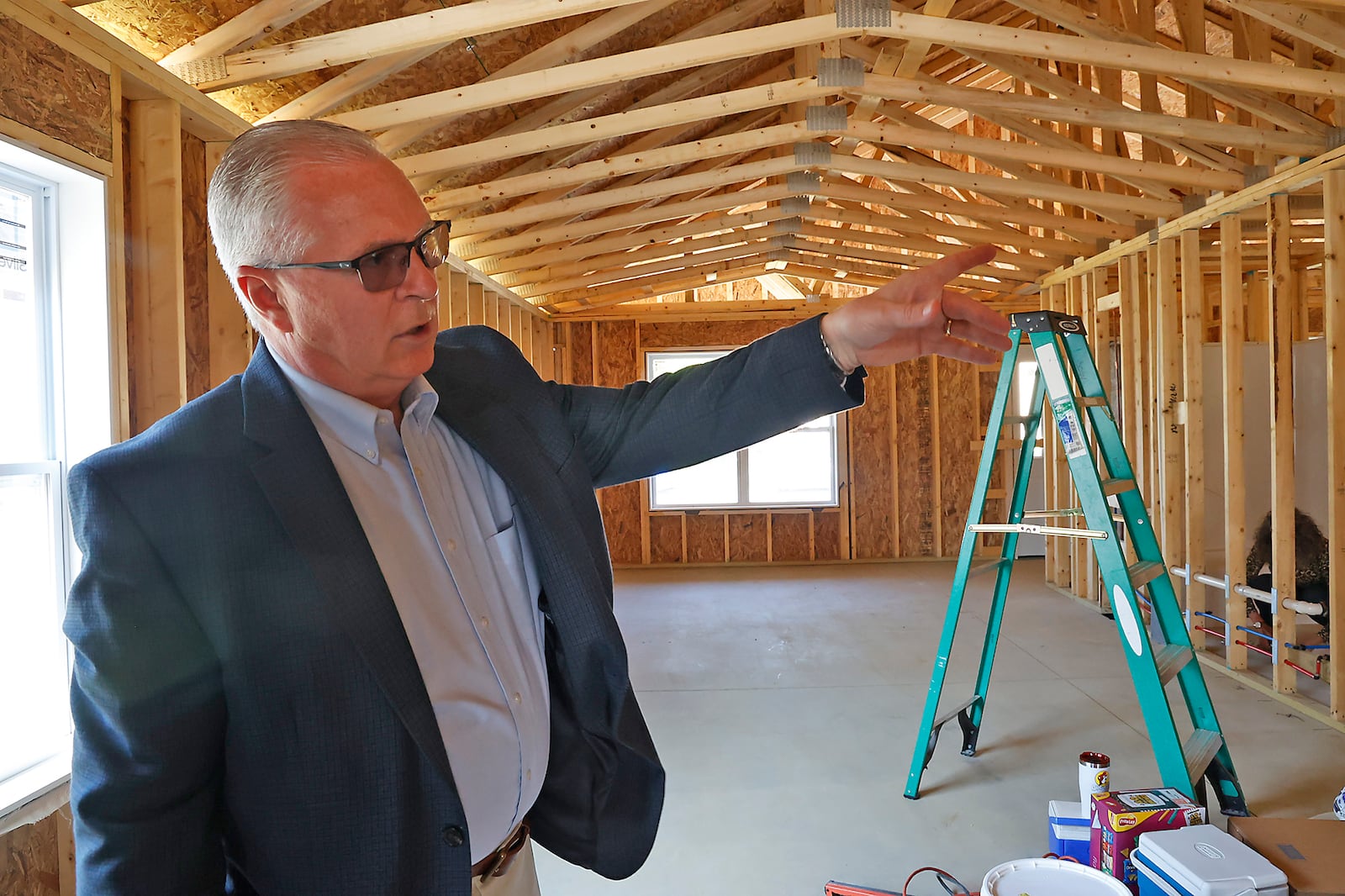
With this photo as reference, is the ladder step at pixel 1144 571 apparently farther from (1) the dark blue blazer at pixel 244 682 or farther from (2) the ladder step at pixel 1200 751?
(1) the dark blue blazer at pixel 244 682

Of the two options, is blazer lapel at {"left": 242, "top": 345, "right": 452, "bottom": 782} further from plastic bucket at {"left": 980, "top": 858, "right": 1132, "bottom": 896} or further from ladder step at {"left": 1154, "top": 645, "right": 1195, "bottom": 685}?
ladder step at {"left": 1154, "top": 645, "right": 1195, "bottom": 685}

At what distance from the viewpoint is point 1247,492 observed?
5.21m

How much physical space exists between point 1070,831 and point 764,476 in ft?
21.5

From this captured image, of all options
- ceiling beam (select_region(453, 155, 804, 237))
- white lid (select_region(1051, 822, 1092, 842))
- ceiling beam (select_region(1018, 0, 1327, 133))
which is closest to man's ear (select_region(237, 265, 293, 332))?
white lid (select_region(1051, 822, 1092, 842))

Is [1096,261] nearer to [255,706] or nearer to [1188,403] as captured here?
[1188,403]

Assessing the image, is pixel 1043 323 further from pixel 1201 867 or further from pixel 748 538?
pixel 748 538

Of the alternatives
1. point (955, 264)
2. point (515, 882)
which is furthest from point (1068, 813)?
point (955, 264)

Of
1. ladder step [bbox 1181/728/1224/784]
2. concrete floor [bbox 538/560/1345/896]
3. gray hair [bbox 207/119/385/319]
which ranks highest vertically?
gray hair [bbox 207/119/385/319]

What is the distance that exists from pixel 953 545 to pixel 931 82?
5903 millimetres

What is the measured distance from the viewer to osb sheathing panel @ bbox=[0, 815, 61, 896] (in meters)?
2.13

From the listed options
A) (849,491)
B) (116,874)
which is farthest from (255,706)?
(849,491)

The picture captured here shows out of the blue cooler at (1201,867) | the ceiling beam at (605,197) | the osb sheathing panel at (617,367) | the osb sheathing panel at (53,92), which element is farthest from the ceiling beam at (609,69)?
the osb sheathing panel at (617,367)

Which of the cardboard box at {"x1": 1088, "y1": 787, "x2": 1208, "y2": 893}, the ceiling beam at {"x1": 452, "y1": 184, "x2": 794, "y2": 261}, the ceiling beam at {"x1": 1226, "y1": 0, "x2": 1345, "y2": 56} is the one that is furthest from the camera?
the ceiling beam at {"x1": 452, "y1": 184, "x2": 794, "y2": 261}

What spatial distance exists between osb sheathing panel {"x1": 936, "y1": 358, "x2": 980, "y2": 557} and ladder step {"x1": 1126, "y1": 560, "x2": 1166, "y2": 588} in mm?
6131
